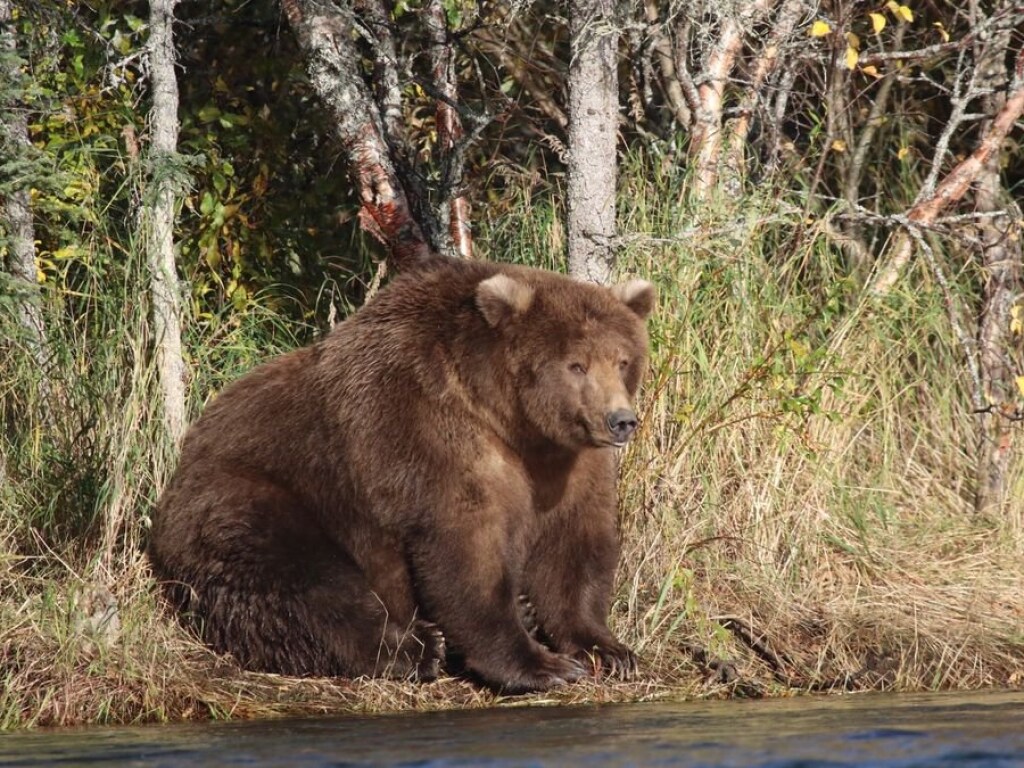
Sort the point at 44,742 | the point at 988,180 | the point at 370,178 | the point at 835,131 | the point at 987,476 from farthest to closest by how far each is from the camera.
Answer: the point at 835,131 → the point at 988,180 → the point at 987,476 → the point at 370,178 → the point at 44,742

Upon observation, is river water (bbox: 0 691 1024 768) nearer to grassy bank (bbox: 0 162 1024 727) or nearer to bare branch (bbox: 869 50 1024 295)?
grassy bank (bbox: 0 162 1024 727)

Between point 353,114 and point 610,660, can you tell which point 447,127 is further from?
point 610,660

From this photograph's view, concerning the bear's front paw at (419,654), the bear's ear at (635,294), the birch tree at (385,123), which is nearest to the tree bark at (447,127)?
the birch tree at (385,123)

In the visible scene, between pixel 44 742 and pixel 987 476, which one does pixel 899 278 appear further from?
pixel 44 742

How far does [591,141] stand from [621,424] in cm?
184

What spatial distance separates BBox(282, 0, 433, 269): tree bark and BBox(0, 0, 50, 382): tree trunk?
4.40 ft

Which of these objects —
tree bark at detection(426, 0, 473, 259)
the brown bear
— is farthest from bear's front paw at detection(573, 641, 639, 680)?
tree bark at detection(426, 0, 473, 259)

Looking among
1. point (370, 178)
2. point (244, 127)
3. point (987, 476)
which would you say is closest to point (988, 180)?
point (987, 476)

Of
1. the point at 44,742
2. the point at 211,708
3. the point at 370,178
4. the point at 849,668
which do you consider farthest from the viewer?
the point at 370,178

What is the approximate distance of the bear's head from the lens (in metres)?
6.70

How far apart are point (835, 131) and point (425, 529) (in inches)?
191

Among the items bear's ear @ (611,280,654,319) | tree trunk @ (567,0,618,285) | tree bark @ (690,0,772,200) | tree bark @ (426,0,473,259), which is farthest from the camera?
tree bark @ (426,0,473,259)

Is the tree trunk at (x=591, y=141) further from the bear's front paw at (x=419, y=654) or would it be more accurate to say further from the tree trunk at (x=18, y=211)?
the tree trunk at (x=18, y=211)

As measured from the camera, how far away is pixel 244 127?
33.1ft
